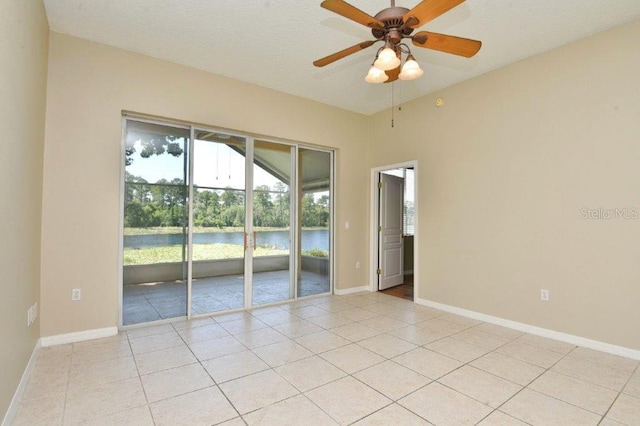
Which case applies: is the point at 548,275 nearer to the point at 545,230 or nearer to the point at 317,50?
the point at 545,230

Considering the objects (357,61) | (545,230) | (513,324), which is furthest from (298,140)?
A: (513,324)

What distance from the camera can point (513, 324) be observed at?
12.2 ft

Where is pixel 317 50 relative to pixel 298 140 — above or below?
above

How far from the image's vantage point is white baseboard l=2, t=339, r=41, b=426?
192 cm

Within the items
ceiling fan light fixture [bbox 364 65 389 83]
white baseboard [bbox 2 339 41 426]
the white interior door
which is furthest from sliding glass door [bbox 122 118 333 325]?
ceiling fan light fixture [bbox 364 65 389 83]

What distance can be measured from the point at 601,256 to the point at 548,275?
1.68ft

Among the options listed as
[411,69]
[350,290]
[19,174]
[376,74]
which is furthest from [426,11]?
[350,290]

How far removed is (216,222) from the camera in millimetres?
4199

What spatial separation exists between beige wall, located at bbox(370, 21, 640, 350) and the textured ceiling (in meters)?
0.36

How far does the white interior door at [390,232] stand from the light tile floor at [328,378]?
198 centimetres

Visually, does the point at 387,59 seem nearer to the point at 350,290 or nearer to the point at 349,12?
the point at 349,12

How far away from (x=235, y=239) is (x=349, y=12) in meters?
3.17

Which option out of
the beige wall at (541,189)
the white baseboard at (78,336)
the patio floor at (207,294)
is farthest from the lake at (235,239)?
the beige wall at (541,189)

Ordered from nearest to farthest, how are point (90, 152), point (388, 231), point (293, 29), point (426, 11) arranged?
point (426, 11) → point (293, 29) → point (90, 152) → point (388, 231)
